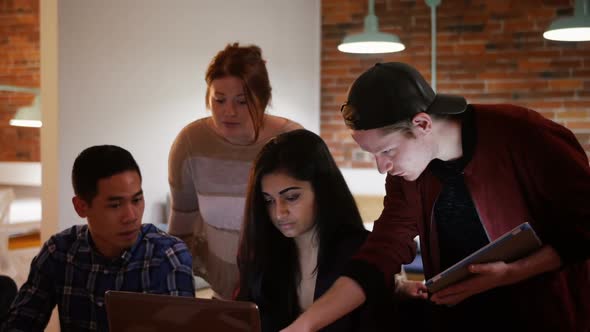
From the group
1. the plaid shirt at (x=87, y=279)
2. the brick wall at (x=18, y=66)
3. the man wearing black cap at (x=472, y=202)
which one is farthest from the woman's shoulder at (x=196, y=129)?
the brick wall at (x=18, y=66)

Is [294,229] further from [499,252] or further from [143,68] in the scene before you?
[143,68]

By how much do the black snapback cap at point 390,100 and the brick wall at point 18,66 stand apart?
5.97 meters

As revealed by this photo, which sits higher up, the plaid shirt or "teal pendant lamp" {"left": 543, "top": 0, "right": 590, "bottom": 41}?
"teal pendant lamp" {"left": 543, "top": 0, "right": 590, "bottom": 41}

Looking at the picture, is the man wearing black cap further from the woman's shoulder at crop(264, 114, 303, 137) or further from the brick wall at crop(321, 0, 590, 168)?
the brick wall at crop(321, 0, 590, 168)

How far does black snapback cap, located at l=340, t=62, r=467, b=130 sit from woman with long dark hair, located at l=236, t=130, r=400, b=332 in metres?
0.37

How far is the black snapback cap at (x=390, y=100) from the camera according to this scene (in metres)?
1.07

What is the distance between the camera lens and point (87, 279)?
143 centimetres

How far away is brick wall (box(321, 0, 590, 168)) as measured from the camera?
15.3 ft

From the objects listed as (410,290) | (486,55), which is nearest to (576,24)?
(486,55)

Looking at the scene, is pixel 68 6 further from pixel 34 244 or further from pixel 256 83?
pixel 34 244

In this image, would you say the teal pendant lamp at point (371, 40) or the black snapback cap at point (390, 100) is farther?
the teal pendant lamp at point (371, 40)

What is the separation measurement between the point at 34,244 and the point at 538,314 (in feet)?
16.1

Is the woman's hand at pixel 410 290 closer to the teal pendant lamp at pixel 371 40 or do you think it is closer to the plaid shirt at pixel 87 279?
the plaid shirt at pixel 87 279

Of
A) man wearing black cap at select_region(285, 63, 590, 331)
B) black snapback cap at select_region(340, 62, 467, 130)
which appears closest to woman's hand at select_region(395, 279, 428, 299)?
man wearing black cap at select_region(285, 63, 590, 331)
